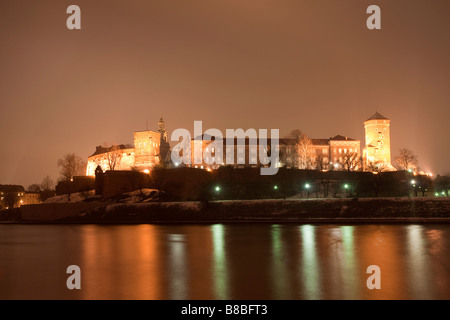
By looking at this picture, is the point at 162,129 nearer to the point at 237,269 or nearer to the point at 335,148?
the point at 335,148

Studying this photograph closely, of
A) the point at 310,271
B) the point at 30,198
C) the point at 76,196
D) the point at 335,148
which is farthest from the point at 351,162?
the point at 30,198

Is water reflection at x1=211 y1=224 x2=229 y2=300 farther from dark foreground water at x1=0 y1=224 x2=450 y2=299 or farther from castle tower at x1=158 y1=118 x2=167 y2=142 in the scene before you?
castle tower at x1=158 y1=118 x2=167 y2=142

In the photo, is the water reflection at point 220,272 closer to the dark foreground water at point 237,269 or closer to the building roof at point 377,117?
the dark foreground water at point 237,269

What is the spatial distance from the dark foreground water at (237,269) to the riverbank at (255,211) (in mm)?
10107

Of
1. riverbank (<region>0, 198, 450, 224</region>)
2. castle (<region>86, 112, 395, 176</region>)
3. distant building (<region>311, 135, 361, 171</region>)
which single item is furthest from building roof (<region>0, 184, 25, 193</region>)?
distant building (<region>311, 135, 361, 171</region>)

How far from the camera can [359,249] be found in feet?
44.1

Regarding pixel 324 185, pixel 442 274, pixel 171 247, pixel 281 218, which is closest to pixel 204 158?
pixel 324 185

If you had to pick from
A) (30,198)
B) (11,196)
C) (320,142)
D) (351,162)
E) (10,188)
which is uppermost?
(320,142)

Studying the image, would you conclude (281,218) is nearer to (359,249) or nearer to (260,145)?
(359,249)

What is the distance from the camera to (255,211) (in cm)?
3061

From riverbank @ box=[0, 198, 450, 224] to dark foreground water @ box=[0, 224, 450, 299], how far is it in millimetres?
10107

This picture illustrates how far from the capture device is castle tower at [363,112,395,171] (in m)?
76.8

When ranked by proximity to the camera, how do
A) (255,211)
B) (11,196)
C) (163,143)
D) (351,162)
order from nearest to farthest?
(255,211), (351,162), (11,196), (163,143)

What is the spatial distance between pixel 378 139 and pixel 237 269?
74.2m
